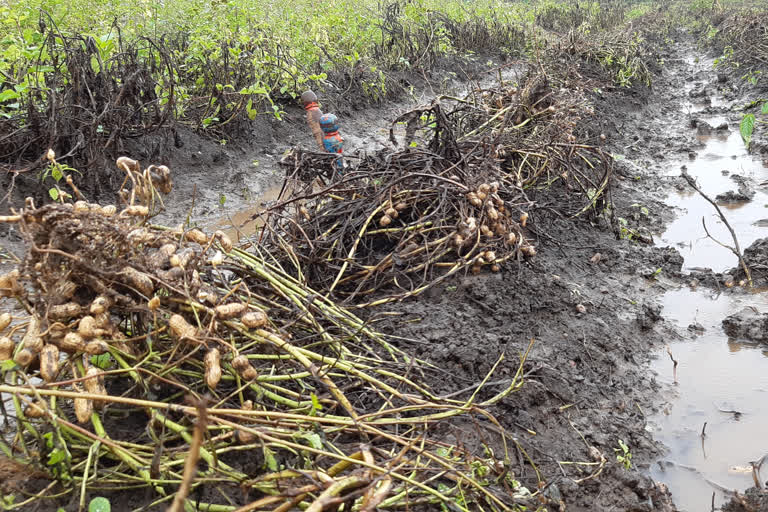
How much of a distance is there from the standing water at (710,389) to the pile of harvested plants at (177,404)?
2.72 ft

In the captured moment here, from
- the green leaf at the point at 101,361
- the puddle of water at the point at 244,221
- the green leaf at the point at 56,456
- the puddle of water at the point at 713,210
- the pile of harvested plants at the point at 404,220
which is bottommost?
the puddle of water at the point at 713,210

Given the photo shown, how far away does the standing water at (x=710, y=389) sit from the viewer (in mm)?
2494

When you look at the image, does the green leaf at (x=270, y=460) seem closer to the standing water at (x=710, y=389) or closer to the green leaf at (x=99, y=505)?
the green leaf at (x=99, y=505)

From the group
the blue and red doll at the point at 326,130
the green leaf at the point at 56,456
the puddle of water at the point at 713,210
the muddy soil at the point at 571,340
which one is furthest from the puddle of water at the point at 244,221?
the puddle of water at the point at 713,210

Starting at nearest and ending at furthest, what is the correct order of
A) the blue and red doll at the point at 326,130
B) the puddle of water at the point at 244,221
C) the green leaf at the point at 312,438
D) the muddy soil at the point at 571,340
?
the green leaf at the point at 312,438
the muddy soil at the point at 571,340
the blue and red doll at the point at 326,130
the puddle of water at the point at 244,221

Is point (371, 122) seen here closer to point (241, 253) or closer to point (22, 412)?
point (241, 253)

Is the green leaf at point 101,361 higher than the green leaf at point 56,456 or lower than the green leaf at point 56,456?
higher

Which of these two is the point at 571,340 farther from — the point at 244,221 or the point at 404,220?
the point at 244,221

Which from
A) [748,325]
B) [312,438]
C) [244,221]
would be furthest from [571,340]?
[244,221]

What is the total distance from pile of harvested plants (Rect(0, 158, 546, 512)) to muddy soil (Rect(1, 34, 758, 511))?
0.76 ft

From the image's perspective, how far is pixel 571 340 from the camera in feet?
10.2

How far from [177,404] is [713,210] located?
4953mm

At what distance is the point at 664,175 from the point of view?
6.08m

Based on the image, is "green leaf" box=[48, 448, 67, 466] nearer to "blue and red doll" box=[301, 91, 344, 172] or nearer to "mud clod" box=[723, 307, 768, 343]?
"blue and red doll" box=[301, 91, 344, 172]
